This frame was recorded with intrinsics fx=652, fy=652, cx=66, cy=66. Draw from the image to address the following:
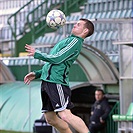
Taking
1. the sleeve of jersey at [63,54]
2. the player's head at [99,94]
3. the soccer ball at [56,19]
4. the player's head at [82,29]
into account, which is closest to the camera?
the sleeve of jersey at [63,54]

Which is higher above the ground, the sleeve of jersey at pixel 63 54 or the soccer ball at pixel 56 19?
the soccer ball at pixel 56 19

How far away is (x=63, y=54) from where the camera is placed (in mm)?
7395

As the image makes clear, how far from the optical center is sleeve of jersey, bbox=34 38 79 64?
7.20m

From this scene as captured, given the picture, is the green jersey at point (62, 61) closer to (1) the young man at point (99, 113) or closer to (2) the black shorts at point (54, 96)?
(2) the black shorts at point (54, 96)

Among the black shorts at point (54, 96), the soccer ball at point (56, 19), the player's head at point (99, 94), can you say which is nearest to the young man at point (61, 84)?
the black shorts at point (54, 96)

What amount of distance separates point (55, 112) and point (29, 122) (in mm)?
6852

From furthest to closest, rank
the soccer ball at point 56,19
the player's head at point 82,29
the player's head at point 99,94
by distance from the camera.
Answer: the player's head at point 99,94, the soccer ball at point 56,19, the player's head at point 82,29

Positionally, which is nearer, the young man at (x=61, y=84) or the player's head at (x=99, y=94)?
the young man at (x=61, y=84)

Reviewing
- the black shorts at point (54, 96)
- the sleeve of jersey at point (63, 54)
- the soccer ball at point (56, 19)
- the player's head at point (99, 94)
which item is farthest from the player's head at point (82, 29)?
the player's head at point (99, 94)

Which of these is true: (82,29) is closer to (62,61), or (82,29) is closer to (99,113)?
(62,61)

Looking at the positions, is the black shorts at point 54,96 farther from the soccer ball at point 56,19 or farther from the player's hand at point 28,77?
the soccer ball at point 56,19

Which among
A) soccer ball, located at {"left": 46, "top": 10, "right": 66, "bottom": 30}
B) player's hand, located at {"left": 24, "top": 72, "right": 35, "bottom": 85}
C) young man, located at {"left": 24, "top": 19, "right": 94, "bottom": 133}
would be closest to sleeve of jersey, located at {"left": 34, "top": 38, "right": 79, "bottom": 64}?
young man, located at {"left": 24, "top": 19, "right": 94, "bottom": 133}

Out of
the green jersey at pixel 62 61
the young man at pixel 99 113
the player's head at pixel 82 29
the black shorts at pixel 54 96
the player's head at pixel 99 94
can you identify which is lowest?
the young man at pixel 99 113

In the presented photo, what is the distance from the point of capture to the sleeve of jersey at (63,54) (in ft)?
23.6
